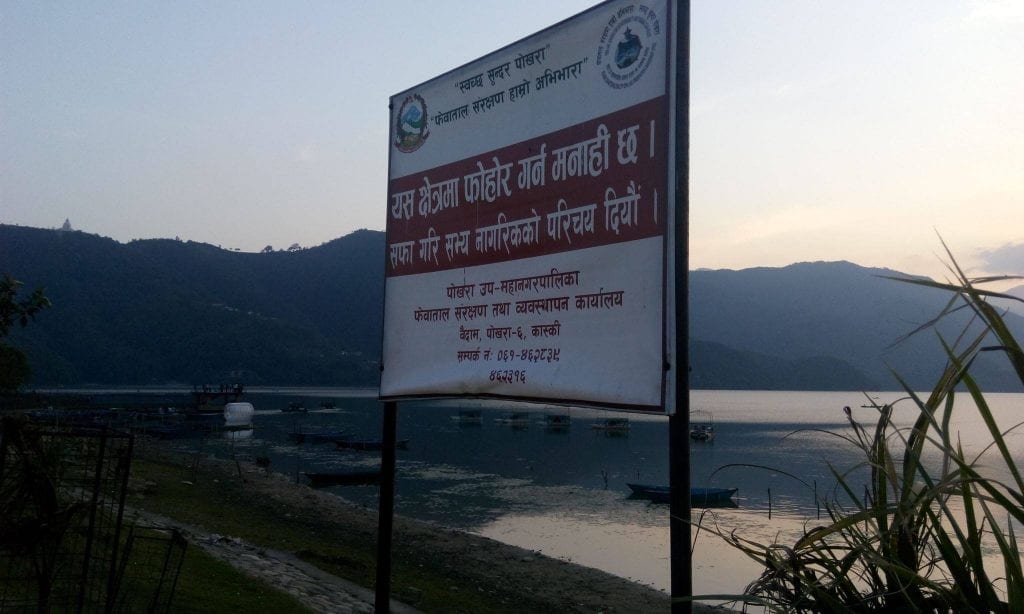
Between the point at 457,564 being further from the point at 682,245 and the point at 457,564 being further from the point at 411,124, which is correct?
the point at 682,245

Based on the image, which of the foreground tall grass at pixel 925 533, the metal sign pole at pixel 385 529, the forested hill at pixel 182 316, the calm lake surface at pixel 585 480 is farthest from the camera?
the forested hill at pixel 182 316

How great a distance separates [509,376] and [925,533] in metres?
4.25

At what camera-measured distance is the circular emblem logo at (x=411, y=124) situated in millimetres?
7648

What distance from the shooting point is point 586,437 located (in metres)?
75.7

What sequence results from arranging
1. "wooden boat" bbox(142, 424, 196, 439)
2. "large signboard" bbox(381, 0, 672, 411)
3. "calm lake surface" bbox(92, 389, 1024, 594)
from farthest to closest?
"wooden boat" bbox(142, 424, 196, 439)
"calm lake surface" bbox(92, 389, 1024, 594)
"large signboard" bbox(381, 0, 672, 411)

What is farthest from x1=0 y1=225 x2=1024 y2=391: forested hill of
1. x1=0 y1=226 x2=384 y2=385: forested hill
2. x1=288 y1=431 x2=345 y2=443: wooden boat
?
x1=288 y1=431 x2=345 y2=443: wooden boat

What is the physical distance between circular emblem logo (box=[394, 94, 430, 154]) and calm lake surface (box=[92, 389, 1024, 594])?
3.28 metres

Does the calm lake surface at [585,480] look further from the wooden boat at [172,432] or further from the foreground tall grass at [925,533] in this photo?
the wooden boat at [172,432]

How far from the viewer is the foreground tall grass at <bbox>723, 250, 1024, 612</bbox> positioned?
5.64 ft

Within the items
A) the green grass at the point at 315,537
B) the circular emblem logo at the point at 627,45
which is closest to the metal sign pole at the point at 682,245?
the circular emblem logo at the point at 627,45

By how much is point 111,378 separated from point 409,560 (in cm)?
12918

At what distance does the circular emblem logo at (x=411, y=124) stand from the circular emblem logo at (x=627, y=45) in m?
2.51

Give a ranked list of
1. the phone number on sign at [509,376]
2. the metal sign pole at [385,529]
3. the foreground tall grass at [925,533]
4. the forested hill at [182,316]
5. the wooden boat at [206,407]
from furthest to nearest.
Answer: the forested hill at [182,316] < the wooden boat at [206,407] < the metal sign pole at [385,529] < the phone number on sign at [509,376] < the foreground tall grass at [925,533]

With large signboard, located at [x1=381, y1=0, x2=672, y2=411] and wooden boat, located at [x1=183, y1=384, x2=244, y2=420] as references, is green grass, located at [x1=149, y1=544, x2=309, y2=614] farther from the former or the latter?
wooden boat, located at [x1=183, y1=384, x2=244, y2=420]
